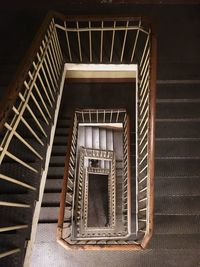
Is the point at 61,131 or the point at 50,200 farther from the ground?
the point at 61,131

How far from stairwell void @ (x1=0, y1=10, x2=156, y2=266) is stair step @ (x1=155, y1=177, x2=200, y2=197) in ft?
0.66

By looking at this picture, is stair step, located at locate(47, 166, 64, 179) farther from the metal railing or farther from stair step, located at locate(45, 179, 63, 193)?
the metal railing

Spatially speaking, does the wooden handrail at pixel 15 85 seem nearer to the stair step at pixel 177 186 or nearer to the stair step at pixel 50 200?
the stair step at pixel 177 186

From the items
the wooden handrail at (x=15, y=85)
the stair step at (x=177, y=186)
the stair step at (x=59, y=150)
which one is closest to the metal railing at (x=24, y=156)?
the wooden handrail at (x=15, y=85)

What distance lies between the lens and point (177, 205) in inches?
132

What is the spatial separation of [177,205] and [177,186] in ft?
0.76

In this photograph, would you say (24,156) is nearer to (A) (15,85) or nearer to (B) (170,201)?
(A) (15,85)

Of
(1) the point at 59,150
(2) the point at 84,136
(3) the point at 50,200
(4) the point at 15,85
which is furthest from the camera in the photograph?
(2) the point at 84,136

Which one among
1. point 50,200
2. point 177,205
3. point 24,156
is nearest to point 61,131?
point 50,200

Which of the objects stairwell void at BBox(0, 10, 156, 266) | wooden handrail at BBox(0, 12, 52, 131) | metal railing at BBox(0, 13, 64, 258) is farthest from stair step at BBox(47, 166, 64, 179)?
wooden handrail at BBox(0, 12, 52, 131)

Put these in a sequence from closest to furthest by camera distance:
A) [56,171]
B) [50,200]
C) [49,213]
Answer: [49,213], [50,200], [56,171]

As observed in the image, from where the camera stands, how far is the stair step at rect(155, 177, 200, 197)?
3416 millimetres

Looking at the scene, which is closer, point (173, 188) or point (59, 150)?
point (173, 188)

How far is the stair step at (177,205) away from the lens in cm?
334
